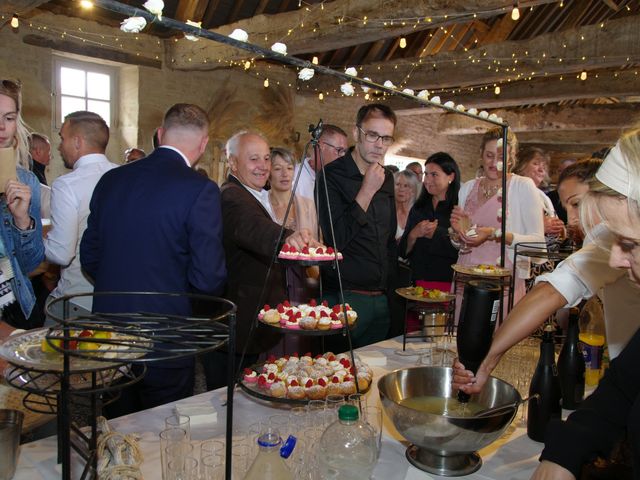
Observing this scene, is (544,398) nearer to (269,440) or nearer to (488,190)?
(269,440)

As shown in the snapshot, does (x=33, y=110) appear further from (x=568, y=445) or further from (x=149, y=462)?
(x=568, y=445)

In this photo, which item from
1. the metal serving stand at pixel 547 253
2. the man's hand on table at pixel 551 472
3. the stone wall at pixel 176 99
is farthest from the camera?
the stone wall at pixel 176 99

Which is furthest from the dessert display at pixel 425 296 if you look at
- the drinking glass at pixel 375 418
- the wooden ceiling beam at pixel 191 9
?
the wooden ceiling beam at pixel 191 9

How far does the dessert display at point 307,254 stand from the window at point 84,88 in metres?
5.57

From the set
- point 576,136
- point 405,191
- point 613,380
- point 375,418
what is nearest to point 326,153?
point 405,191

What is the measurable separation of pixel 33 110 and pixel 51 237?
14.0ft

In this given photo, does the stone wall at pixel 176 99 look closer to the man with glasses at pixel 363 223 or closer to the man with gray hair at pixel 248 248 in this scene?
the man with gray hair at pixel 248 248

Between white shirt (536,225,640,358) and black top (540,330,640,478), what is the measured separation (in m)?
0.35

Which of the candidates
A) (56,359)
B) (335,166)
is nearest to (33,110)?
(335,166)

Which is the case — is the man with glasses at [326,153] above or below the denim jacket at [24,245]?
above

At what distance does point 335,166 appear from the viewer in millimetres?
2697

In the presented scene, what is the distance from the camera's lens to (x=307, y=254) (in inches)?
72.7

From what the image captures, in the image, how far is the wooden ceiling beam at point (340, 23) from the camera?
15.2ft

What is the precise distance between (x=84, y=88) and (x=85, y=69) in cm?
24
